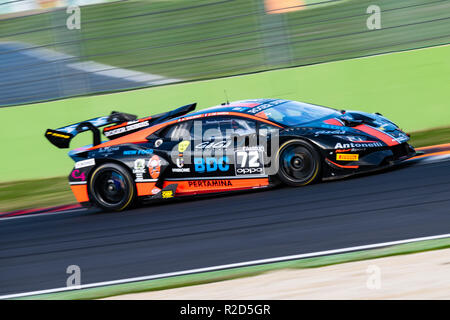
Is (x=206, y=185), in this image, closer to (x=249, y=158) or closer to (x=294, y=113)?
(x=249, y=158)

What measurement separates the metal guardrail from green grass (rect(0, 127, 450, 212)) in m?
1.58

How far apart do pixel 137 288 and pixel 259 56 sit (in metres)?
6.97

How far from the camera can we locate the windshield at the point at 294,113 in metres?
9.05

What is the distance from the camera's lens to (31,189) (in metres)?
12.3

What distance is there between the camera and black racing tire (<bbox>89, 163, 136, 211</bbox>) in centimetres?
968

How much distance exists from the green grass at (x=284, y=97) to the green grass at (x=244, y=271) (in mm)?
6063

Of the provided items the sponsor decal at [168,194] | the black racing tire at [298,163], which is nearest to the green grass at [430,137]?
the black racing tire at [298,163]

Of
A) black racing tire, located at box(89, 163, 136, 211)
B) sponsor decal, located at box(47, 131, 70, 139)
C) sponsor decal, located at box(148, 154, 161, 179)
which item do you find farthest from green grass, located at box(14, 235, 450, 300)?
sponsor decal, located at box(47, 131, 70, 139)

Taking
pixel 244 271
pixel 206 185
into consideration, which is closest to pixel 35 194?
pixel 206 185

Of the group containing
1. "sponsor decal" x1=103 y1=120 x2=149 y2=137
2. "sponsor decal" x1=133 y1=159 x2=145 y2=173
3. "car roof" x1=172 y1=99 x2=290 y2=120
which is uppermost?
"car roof" x1=172 y1=99 x2=290 y2=120

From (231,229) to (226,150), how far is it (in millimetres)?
1713

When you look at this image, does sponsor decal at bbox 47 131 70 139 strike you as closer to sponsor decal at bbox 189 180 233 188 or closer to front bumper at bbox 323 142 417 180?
sponsor decal at bbox 189 180 233 188

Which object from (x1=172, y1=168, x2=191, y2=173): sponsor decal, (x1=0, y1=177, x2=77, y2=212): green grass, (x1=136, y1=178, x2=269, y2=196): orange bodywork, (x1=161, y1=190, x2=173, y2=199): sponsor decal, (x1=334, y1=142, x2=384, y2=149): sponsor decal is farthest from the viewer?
(x1=0, y1=177, x2=77, y2=212): green grass
